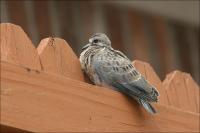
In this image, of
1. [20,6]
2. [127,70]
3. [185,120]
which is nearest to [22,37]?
[127,70]

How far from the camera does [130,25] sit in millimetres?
5730

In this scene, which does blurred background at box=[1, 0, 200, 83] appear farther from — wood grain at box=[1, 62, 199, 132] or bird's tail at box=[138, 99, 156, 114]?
wood grain at box=[1, 62, 199, 132]

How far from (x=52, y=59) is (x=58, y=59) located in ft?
0.15

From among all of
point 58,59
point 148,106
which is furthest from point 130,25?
point 58,59

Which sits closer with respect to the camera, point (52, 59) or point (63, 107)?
point (63, 107)

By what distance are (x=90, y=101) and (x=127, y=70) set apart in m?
0.45

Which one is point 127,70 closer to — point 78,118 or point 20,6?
point 78,118

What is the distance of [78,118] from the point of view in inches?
101

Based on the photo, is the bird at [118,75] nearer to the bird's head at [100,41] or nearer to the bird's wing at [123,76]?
the bird's wing at [123,76]

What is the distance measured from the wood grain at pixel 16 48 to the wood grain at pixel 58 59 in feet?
0.16

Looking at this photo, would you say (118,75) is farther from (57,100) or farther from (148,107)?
(57,100)

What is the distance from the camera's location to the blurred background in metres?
5.08

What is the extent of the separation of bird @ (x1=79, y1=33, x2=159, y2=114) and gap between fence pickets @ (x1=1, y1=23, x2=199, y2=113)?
0.27ft

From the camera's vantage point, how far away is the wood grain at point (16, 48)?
2.49 metres
